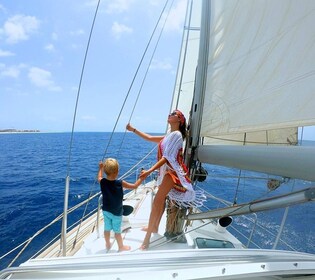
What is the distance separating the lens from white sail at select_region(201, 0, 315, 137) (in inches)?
51.8

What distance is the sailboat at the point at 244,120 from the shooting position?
3.84ft

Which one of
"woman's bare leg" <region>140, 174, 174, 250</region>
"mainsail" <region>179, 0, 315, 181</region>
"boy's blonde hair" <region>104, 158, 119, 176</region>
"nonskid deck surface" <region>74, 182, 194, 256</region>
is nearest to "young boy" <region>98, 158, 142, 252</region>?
"boy's blonde hair" <region>104, 158, 119, 176</region>

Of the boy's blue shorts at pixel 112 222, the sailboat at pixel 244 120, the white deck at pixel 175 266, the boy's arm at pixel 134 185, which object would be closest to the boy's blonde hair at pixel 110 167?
the boy's arm at pixel 134 185

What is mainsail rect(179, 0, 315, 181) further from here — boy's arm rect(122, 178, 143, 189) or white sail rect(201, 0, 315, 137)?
boy's arm rect(122, 178, 143, 189)

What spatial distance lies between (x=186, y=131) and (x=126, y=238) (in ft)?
4.84

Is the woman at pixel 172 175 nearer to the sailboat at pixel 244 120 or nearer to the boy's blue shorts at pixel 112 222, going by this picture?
the sailboat at pixel 244 120

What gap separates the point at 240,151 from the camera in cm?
153

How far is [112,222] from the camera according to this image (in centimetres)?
256

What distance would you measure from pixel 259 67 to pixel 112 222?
2026mm

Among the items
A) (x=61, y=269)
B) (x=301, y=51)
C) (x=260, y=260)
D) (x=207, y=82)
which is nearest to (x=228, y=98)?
(x=207, y=82)

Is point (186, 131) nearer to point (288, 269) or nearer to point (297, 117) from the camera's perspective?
point (297, 117)

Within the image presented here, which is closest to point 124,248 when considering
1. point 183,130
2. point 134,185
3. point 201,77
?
point 134,185

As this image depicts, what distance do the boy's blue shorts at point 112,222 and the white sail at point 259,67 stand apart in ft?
4.24

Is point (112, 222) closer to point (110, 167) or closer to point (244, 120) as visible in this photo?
point (110, 167)
